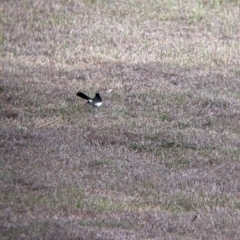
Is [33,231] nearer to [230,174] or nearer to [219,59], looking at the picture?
[230,174]

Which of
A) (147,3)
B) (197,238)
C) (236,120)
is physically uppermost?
(197,238)

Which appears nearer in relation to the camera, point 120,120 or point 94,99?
point 120,120

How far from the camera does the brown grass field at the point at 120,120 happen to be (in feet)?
21.6

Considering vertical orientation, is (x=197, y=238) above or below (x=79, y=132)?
above

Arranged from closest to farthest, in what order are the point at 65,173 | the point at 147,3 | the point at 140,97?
the point at 65,173 < the point at 140,97 < the point at 147,3

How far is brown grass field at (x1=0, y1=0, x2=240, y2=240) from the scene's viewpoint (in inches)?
260

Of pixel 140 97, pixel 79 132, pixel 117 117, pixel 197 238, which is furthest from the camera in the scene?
pixel 140 97

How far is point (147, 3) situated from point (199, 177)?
7735 mm

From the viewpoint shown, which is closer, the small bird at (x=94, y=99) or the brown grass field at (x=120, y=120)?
the brown grass field at (x=120, y=120)

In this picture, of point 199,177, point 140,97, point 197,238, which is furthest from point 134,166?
point 140,97

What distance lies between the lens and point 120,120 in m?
9.49

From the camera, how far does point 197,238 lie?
625 centimetres

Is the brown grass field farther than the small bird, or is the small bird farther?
the small bird

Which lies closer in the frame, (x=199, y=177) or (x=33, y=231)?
(x=33, y=231)
